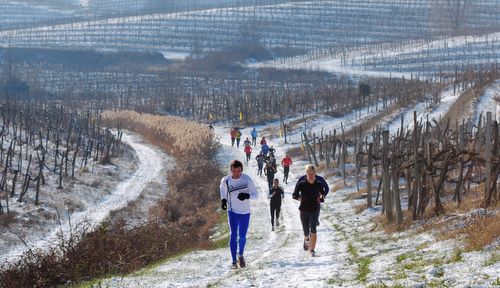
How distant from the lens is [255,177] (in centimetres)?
3569

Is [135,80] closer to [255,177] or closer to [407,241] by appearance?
[255,177]

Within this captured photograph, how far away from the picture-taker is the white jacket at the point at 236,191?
1262 centimetres

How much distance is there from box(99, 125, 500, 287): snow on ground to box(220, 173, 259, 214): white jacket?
47.4 inches

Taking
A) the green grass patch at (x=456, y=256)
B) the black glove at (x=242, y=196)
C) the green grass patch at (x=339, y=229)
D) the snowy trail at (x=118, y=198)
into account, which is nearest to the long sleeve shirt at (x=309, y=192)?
the black glove at (x=242, y=196)

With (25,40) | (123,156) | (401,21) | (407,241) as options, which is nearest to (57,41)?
(25,40)

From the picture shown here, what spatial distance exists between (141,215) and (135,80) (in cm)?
10576

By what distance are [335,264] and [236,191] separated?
227 cm

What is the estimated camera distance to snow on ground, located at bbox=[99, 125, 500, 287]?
989cm

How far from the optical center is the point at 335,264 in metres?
12.4

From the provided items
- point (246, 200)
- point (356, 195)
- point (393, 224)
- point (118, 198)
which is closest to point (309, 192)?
point (246, 200)

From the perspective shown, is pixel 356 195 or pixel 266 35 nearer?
pixel 356 195

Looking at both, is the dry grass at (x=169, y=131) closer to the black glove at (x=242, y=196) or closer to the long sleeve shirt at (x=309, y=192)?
the long sleeve shirt at (x=309, y=192)

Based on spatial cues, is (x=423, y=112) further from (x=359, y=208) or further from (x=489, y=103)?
(x=359, y=208)

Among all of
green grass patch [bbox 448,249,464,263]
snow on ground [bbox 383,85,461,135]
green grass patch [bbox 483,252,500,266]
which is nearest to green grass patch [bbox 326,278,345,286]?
green grass patch [bbox 448,249,464,263]
